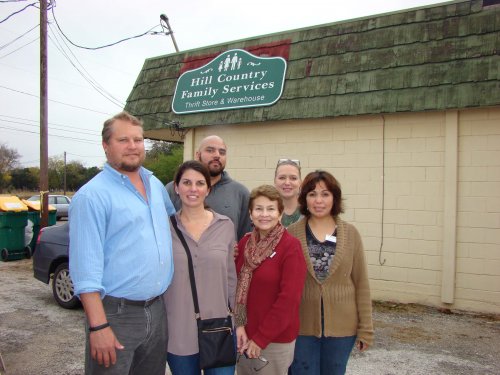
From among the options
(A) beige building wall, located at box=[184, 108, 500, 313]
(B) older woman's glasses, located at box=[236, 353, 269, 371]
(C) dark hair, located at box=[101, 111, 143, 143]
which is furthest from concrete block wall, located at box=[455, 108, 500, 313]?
(C) dark hair, located at box=[101, 111, 143, 143]

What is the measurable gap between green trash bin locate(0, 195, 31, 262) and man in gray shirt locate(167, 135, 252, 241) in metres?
7.92

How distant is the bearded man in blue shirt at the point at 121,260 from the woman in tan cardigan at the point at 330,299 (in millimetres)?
847

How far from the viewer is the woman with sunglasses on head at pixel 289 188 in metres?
3.15

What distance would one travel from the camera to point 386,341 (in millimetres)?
4750

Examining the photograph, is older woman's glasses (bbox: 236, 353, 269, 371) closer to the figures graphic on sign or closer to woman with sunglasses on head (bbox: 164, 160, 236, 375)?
woman with sunglasses on head (bbox: 164, 160, 236, 375)

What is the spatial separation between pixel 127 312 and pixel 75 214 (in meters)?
0.58

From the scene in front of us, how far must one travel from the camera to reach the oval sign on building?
7.03 m

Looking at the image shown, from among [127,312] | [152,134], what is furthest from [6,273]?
[127,312]

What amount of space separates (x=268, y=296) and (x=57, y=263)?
15.3 feet

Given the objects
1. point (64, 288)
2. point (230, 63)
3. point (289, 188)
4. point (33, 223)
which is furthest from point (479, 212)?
point (33, 223)

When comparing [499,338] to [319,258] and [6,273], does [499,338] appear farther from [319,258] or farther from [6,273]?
[6,273]

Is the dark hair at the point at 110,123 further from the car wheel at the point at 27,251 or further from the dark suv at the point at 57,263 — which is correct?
the car wheel at the point at 27,251

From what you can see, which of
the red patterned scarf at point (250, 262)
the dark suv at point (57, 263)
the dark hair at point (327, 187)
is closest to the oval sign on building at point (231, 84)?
the dark suv at point (57, 263)

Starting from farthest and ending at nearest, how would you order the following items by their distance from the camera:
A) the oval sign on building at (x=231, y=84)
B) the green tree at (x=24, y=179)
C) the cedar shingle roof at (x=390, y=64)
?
the green tree at (x=24, y=179)
the oval sign on building at (x=231, y=84)
the cedar shingle roof at (x=390, y=64)
